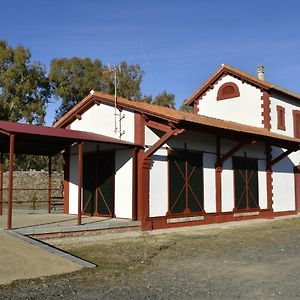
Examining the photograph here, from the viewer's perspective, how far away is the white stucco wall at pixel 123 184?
14.9 meters

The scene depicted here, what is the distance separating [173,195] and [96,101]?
4.63 m

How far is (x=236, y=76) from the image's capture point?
2175 cm

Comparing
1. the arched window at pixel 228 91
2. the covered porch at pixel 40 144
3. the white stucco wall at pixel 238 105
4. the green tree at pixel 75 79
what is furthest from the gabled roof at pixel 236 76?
the green tree at pixel 75 79

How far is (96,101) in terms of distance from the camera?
16.6 metres

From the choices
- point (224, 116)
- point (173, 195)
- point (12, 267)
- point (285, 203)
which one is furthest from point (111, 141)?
point (285, 203)

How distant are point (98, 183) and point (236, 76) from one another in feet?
31.5

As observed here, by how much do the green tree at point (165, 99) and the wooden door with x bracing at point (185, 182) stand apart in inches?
1353

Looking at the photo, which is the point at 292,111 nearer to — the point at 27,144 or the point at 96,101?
the point at 96,101

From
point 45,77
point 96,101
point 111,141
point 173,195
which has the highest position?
point 45,77

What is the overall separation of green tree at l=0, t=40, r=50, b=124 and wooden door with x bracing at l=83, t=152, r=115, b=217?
22.9 metres

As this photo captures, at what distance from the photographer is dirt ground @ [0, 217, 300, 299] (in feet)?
21.2

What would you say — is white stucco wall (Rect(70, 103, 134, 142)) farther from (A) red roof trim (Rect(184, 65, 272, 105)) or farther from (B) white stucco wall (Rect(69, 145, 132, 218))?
(A) red roof trim (Rect(184, 65, 272, 105))

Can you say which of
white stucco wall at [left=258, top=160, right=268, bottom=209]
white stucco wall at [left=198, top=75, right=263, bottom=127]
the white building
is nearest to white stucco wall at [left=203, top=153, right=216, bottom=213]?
the white building

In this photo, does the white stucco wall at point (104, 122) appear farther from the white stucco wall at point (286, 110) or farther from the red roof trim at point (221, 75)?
the white stucco wall at point (286, 110)
